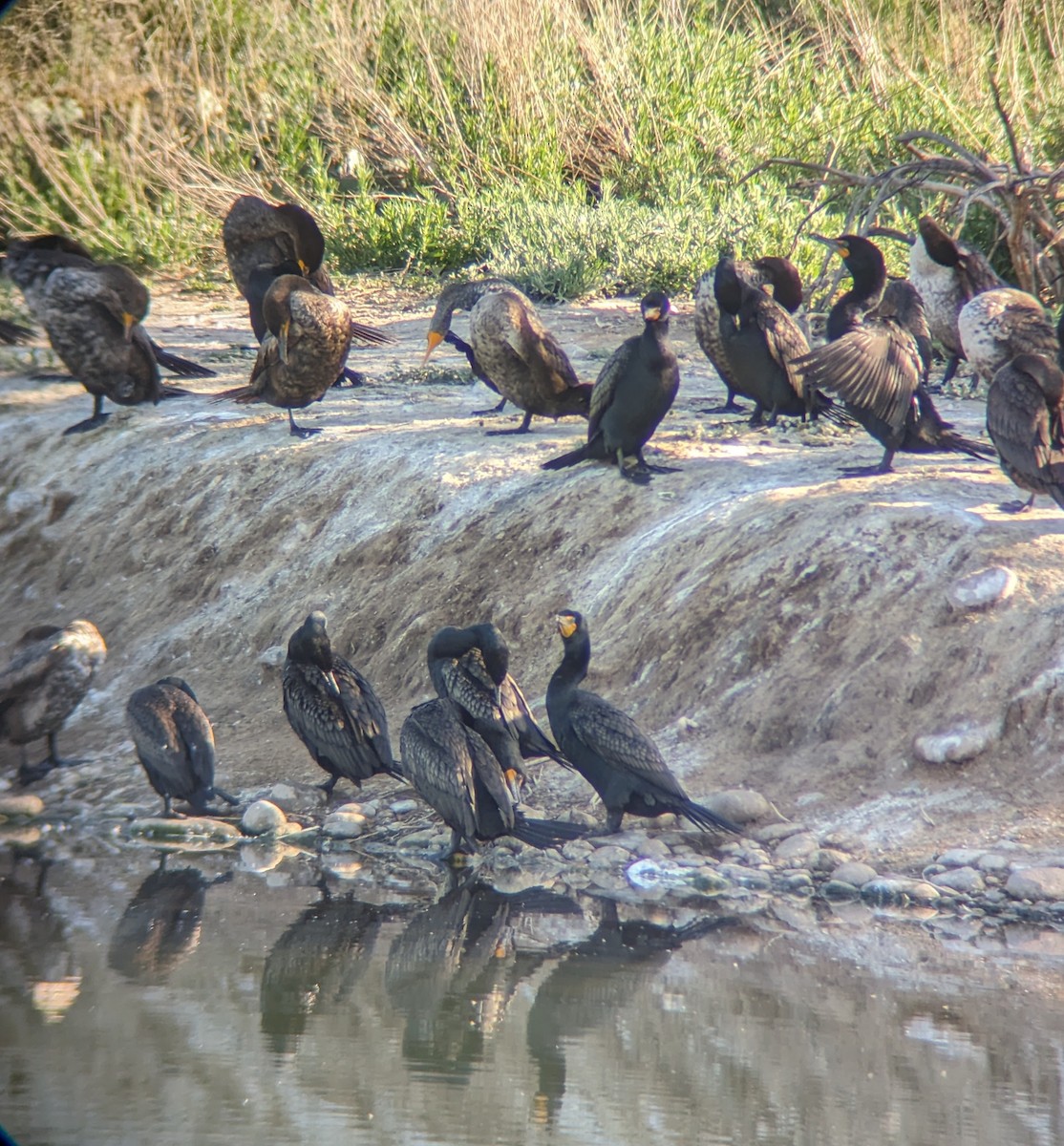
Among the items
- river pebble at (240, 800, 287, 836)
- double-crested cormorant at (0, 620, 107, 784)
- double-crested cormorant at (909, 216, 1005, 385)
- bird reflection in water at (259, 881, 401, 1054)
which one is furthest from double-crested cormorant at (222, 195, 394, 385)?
bird reflection in water at (259, 881, 401, 1054)

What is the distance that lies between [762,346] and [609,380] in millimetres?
1138

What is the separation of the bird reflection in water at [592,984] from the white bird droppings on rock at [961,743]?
1121 millimetres

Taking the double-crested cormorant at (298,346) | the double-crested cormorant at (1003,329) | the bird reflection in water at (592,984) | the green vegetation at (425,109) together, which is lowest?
the bird reflection in water at (592,984)

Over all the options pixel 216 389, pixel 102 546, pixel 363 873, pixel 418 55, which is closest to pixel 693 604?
pixel 363 873

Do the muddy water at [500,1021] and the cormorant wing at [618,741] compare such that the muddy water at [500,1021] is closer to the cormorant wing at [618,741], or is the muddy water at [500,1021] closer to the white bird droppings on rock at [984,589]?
the cormorant wing at [618,741]

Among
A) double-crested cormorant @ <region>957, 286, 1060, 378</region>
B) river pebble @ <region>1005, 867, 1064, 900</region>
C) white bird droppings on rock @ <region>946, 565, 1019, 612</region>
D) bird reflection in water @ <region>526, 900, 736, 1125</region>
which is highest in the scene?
double-crested cormorant @ <region>957, 286, 1060, 378</region>

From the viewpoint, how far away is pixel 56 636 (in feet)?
23.5

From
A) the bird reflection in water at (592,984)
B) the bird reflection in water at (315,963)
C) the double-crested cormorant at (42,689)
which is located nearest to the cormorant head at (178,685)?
the double-crested cormorant at (42,689)

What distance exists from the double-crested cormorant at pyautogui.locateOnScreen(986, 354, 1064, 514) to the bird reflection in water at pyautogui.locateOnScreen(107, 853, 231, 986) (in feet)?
12.2

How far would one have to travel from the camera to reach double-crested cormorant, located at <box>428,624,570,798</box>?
600 centimetres

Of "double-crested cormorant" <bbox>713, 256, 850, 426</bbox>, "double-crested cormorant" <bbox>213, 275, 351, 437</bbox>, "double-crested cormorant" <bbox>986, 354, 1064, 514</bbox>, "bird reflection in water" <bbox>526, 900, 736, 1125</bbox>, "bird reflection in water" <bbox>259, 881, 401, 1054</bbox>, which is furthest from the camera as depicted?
"double-crested cormorant" <bbox>213, 275, 351, 437</bbox>

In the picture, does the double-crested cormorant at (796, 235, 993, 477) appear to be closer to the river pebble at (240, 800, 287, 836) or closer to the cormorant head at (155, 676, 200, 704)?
the river pebble at (240, 800, 287, 836)

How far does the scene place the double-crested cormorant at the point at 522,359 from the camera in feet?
27.2

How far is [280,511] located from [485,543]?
4.80ft
